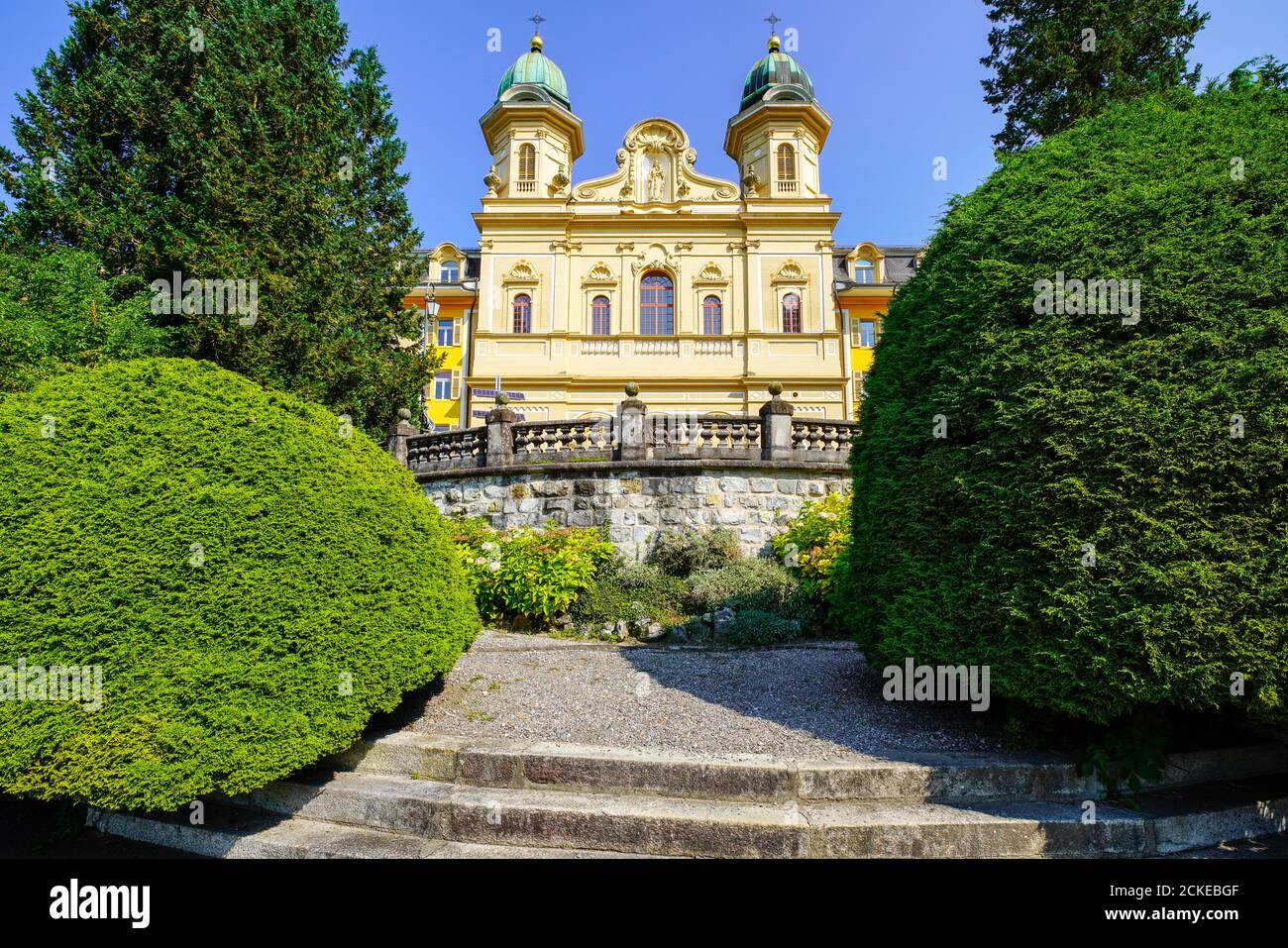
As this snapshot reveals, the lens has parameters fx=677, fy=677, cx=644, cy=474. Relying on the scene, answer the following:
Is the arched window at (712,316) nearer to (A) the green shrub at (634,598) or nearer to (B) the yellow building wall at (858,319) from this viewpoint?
(B) the yellow building wall at (858,319)

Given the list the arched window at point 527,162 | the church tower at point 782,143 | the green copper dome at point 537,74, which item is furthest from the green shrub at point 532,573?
the green copper dome at point 537,74

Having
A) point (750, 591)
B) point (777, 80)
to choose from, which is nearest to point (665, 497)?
point (750, 591)

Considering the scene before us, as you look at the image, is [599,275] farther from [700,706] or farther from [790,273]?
[700,706]

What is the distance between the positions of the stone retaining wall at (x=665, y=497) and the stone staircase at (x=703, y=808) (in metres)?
7.23

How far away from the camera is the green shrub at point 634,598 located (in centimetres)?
952

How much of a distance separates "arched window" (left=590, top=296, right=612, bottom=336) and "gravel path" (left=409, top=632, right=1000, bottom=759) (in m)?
21.0

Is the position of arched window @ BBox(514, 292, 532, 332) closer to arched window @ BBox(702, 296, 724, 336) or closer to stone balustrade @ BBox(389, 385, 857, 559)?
arched window @ BBox(702, 296, 724, 336)

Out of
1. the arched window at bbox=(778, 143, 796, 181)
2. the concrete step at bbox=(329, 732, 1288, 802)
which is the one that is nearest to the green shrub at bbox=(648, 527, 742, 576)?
the concrete step at bbox=(329, 732, 1288, 802)

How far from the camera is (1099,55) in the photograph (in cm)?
1255

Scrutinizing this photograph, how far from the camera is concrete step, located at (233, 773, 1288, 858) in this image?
376cm

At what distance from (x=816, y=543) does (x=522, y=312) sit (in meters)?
20.1
